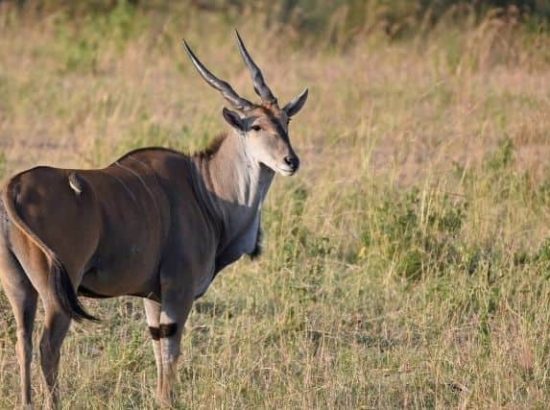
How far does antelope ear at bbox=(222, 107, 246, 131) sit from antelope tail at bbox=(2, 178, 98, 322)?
1215 mm

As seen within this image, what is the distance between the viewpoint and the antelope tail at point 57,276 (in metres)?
4.55

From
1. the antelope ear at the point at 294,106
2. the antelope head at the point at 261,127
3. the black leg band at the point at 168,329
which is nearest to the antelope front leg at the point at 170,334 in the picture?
the black leg band at the point at 168,329

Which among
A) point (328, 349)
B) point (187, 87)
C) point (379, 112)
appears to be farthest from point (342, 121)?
point (328, 349)

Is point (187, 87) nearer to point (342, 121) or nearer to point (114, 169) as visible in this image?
point (342, 121)

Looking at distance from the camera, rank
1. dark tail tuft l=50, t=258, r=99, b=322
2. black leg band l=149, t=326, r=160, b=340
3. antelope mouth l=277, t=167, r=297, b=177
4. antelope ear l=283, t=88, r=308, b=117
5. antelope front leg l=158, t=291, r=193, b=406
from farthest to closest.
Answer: antelope ear l=283, t=88, r=308, b=117, antelope mouth l=277, t=167, r=297, b=177, black leg band l=149, t=326, r=160, b=340, antelope front leg l=158, t=291, r=193, b=406, dark tail tuft l=50, t=258, r=99, b=322

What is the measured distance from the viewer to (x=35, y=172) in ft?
15.8

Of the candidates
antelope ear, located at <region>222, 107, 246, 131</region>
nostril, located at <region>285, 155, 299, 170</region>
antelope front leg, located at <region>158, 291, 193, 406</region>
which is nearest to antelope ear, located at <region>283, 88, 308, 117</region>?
antelope ear, located at <region>222, 107, 246, 131</region>

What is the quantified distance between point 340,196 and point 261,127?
2.33 meters

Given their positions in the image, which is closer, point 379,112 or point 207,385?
point 207,385

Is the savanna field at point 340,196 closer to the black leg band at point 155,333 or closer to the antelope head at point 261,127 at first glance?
the black leg band at point 155,333

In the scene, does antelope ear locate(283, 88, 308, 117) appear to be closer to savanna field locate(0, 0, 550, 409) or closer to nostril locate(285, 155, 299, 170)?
nostril locate(285, 155, 299, 170)

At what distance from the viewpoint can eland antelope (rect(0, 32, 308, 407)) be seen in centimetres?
469

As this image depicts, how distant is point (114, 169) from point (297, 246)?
76.8 inches

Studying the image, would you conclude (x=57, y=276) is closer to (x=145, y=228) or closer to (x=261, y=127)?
(x=145, y=228)
